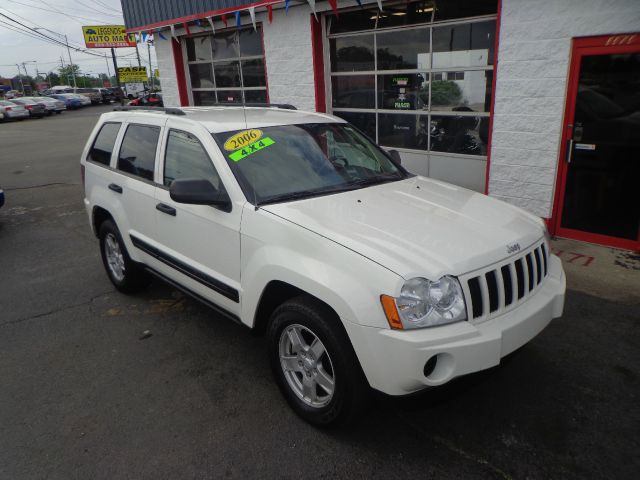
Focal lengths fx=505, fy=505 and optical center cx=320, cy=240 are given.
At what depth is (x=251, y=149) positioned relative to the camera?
3.54 metres

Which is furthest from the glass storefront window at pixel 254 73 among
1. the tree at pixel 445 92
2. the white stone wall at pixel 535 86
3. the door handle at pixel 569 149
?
the door handle at pixel 569 149

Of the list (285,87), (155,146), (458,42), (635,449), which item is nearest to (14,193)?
(285,87)

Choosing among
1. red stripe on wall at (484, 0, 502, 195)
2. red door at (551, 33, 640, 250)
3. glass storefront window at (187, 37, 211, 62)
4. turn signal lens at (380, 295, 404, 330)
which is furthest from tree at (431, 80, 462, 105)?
glass storefront window at (187, 37, 211, 62)

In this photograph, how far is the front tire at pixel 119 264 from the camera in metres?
4.78

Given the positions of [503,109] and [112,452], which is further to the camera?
[503,109]

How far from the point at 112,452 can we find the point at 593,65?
18.8ft

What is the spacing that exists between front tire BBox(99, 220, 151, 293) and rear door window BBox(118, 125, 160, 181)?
2.22 ft

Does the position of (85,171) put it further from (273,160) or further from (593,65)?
(593,65)

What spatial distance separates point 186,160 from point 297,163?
2.84 feet

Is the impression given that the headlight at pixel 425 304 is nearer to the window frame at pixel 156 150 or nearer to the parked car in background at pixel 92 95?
the window frame at pixel 156 150

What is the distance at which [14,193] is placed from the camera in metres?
10.4

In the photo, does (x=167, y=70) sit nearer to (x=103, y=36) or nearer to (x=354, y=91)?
(x=354, y=91)

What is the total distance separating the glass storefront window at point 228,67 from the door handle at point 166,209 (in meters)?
6.42

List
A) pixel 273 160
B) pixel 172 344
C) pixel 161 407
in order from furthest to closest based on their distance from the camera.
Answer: pixel 172 344 → pixel 273 160 → pixel 161 407
